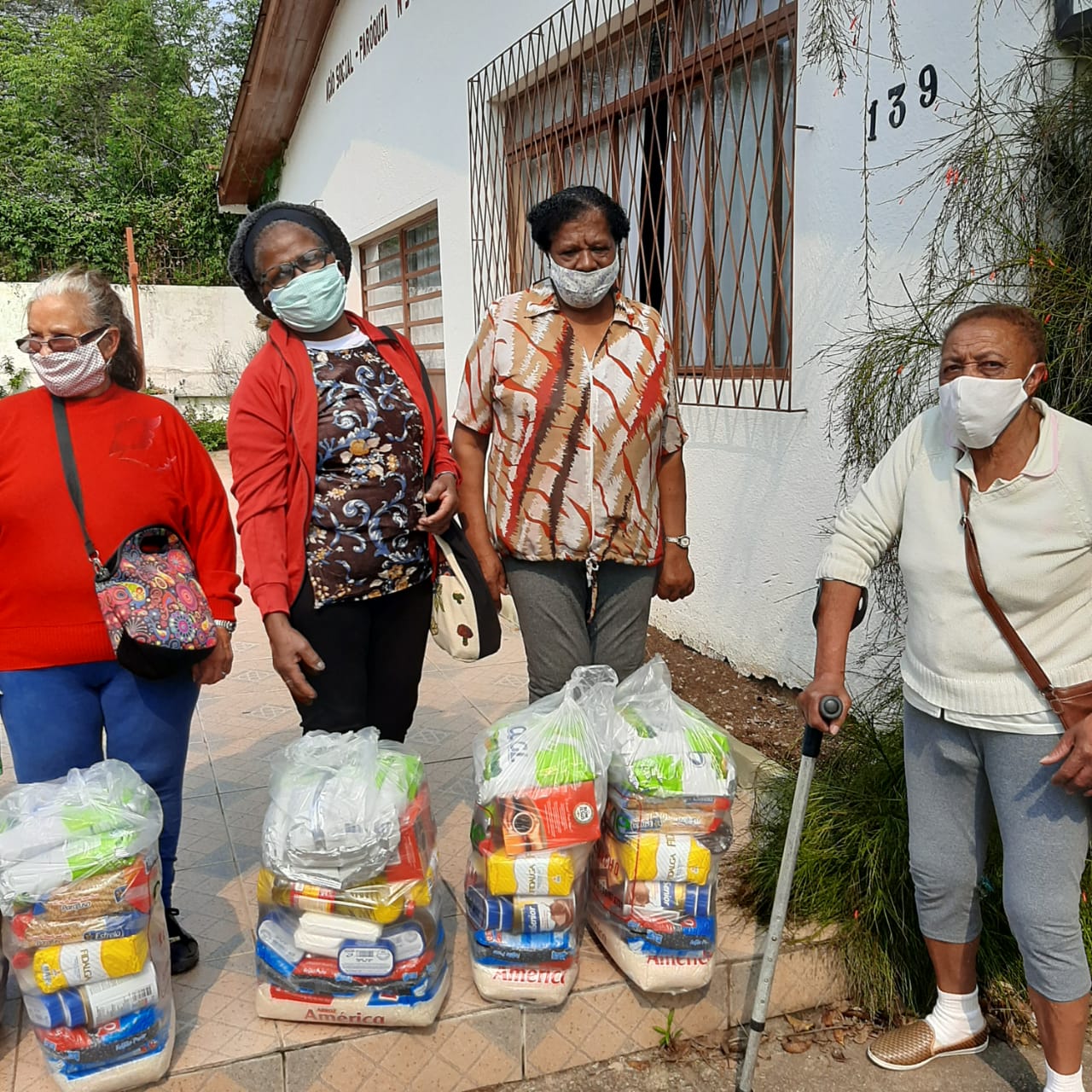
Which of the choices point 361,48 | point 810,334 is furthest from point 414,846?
point 361,48

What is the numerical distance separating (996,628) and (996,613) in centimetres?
4

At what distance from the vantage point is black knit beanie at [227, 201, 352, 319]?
2.53 m

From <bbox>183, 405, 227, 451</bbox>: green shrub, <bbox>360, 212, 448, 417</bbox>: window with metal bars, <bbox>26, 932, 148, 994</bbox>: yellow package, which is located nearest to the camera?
<bbox>26, 932, 148, 994</bbox>: yellow package

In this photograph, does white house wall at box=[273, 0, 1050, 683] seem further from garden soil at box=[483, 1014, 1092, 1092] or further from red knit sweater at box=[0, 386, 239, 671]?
red knit sweater at box=[0, 386, 239, 671]

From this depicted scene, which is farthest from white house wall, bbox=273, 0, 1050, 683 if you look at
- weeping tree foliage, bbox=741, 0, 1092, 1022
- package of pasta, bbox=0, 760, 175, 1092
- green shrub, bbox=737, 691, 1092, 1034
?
package of pasta, bbox=0, 760, 175, 1092

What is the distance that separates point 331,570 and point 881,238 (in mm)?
2430

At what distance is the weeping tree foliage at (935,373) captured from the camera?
2633 millimetres

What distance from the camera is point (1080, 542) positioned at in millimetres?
2068

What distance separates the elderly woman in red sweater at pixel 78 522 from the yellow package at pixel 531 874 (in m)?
0.89

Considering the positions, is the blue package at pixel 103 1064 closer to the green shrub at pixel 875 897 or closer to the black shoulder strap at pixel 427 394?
the black shoulder strap at pixel 427 394

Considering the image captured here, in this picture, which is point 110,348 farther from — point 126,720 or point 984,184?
point 984,184

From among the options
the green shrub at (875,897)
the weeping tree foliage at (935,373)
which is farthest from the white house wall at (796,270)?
the green shrub at (875,897)

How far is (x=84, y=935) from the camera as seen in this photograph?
209cm

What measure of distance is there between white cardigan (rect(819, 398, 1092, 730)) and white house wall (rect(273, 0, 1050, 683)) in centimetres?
152
